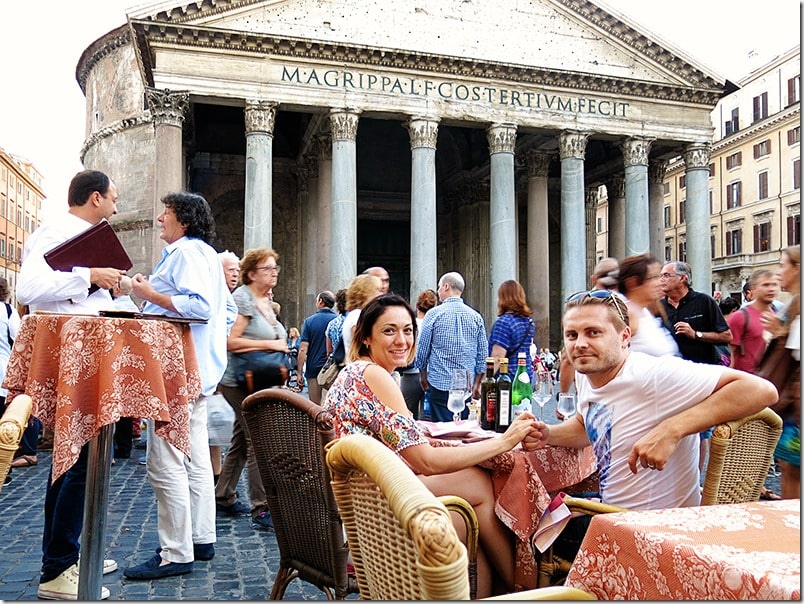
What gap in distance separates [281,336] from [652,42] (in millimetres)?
17564

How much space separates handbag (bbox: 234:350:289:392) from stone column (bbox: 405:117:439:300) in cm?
1235

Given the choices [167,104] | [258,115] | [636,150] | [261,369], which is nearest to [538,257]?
[636,150]

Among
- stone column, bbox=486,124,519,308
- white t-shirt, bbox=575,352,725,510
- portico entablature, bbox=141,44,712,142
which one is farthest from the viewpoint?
stone column, bbox=486,124,519,308

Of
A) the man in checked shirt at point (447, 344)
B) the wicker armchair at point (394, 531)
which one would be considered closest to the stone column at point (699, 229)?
the man in checked shirt at point (447, 344)

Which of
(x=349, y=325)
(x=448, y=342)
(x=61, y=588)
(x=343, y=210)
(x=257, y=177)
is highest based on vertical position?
(x=257, y=177)

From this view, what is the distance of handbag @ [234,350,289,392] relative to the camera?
4.54 m

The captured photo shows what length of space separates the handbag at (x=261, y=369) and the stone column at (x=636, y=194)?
1552 cm

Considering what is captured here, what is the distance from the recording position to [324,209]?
18250 millimetres

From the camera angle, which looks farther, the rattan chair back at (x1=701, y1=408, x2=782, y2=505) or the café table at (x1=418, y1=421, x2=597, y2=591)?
the café table at (x1=418, y1=421, x2=597, y2=591)

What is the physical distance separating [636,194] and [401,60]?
23.5 feet

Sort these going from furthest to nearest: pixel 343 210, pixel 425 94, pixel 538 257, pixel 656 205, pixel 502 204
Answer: pixel 656 205 < pixel 538 257 < pixel 502 204 < pixel 425 94 < pixel 343 210

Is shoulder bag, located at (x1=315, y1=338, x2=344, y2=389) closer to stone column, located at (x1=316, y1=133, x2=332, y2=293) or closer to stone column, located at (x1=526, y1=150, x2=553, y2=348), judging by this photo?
stone column, located at (x1=316, y1=133, x2=332, y2=293)

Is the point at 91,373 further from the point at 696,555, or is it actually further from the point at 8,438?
the point at 696,555

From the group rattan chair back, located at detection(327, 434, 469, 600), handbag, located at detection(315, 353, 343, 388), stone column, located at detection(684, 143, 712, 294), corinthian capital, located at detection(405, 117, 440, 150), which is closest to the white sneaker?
rattan chair back, located at detection(327, 434, 469, 600)
